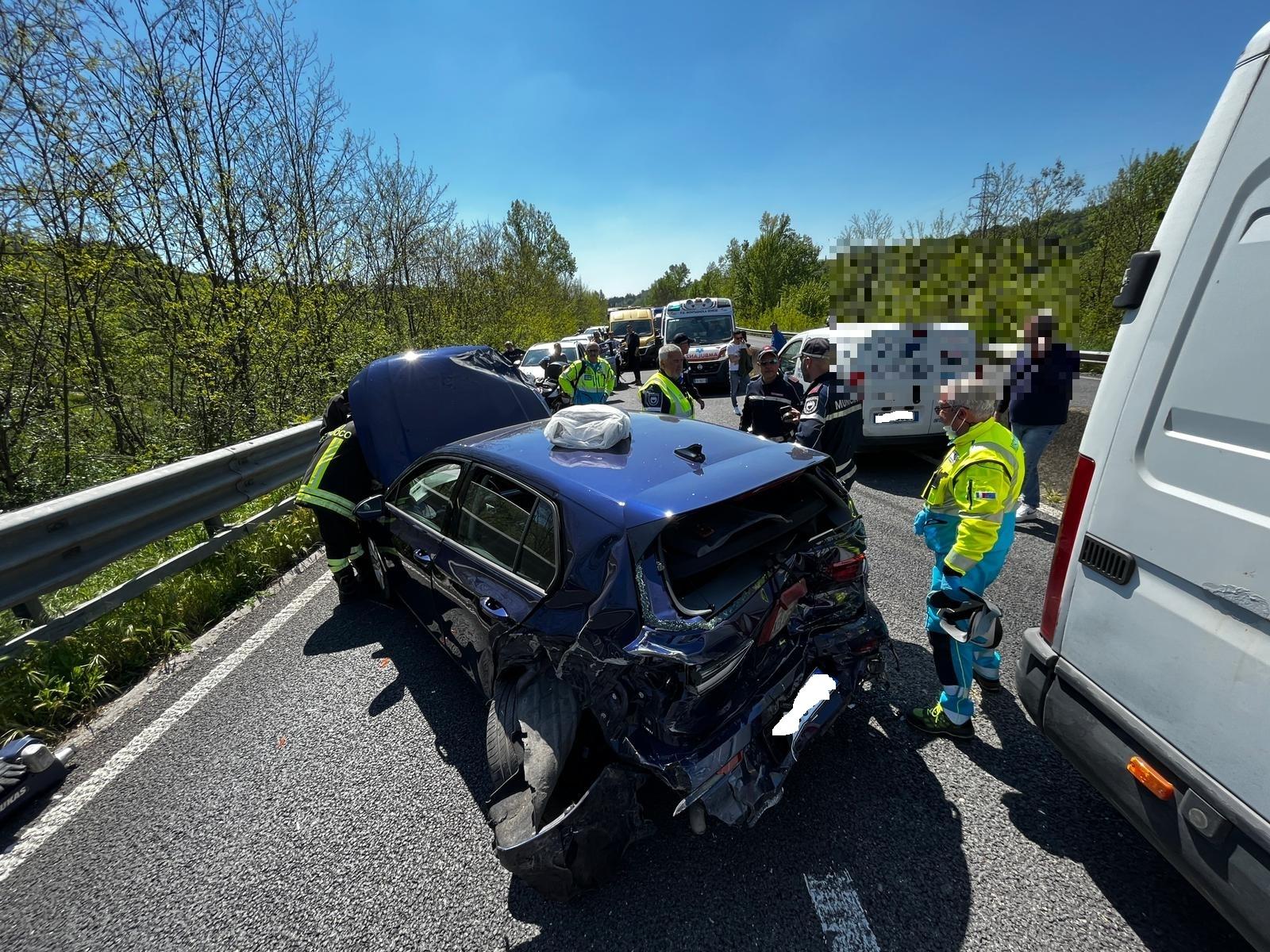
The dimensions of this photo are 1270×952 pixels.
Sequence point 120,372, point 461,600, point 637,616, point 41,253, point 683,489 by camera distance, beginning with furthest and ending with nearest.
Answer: point 120,372 < point 41,253 < point 461,600 < point 683,489 < point 637,616

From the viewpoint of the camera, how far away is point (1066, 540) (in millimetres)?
1771

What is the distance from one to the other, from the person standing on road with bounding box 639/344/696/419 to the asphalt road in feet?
9.77

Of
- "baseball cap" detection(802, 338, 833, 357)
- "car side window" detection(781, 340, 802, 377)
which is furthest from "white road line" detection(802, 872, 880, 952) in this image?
"car side window" detection(781, 340, 802, 377)

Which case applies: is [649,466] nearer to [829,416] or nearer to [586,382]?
[829,416]

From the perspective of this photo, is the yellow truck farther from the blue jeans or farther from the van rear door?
the van rear door

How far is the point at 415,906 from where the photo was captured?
187cm

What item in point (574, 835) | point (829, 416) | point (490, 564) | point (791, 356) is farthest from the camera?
point (791, 356)

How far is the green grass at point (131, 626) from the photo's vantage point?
287cm

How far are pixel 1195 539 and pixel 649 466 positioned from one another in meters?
1.65

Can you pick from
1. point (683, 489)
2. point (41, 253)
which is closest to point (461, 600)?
point (683, 489)

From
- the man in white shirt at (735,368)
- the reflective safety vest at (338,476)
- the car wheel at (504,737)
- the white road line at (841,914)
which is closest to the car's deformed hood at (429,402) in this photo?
the reflective safety vest at (338,476)

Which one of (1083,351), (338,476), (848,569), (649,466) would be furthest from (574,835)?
(1083,351)

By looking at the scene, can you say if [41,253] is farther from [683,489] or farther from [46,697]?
[683,489]

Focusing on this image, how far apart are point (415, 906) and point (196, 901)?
0.83 m
